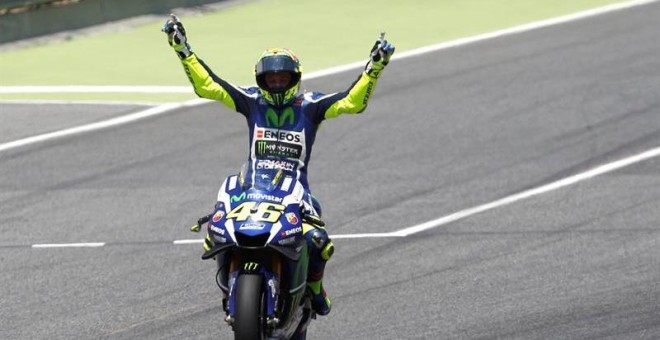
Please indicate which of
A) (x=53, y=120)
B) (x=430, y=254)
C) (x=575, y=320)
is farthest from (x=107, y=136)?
(x=575, y=320)

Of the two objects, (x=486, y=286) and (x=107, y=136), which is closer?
(x=486, y=286)

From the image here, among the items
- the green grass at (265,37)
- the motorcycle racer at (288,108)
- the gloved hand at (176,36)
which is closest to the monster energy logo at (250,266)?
the motorcycle racer at (288,108)

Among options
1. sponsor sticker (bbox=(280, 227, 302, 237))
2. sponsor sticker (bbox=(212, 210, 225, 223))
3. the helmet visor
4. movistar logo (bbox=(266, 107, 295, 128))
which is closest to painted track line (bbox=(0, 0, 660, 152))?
movistar logo (bbox=(266, 107, 295, 128))

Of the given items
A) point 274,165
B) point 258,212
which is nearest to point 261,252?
point 258,212

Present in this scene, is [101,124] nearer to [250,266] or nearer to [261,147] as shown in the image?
[261,147]

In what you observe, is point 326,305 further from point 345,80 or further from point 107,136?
point 345,80

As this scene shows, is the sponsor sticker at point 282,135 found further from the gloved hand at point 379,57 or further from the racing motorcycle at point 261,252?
the gloved hand at point 379,57

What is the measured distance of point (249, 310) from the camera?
10.1m

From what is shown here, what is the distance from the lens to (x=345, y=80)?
69.7ft

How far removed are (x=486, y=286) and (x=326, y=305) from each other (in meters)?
2.35

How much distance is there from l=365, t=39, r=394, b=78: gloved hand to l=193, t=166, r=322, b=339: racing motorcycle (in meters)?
1.04

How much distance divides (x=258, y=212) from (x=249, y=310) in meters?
0.74

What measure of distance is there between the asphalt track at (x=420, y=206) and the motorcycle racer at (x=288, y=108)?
1551 millimetres

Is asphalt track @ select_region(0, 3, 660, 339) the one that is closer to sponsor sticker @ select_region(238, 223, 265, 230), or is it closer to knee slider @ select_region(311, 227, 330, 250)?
knee slider @ select_region(311, 227, 330, 250)
